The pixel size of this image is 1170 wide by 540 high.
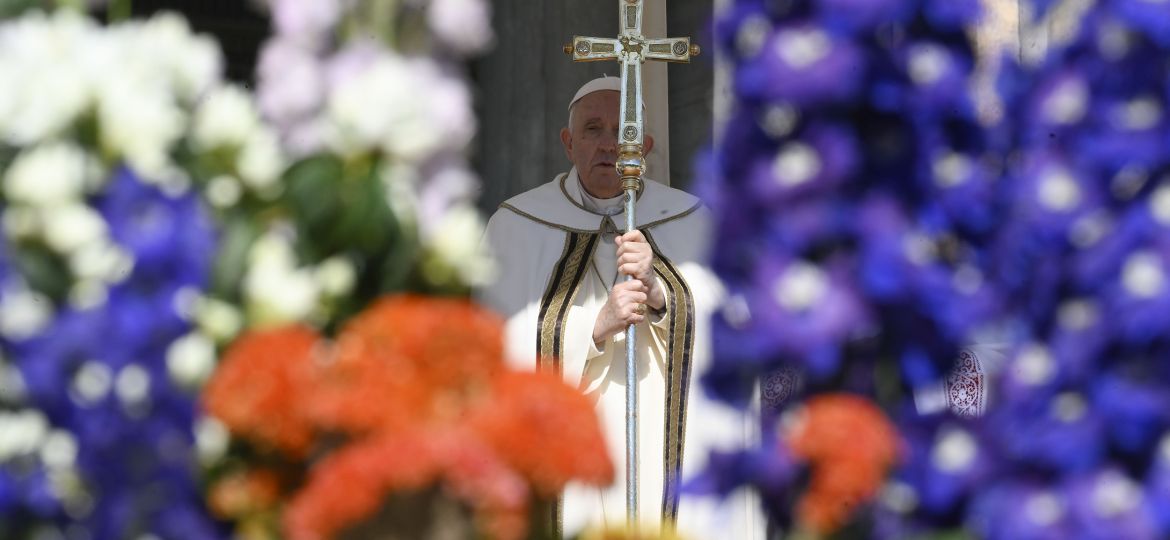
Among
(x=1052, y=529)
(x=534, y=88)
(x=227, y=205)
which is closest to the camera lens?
(x=1052, y=529)

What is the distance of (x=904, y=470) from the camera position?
3.48 ft

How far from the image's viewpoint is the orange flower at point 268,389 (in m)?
0.98

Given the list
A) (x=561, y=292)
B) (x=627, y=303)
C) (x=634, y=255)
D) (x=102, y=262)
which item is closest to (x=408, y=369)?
(x=102, y=262)

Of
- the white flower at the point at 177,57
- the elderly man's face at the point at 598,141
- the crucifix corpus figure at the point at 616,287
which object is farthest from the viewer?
the elderly man's face at the point at 598,141

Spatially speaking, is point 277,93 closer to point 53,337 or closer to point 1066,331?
point 53,337

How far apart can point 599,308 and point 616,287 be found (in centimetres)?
54

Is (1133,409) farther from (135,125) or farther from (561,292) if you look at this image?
(561,292)

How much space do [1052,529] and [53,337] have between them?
69 cm

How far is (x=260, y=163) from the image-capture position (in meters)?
1.13

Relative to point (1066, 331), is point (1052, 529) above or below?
below

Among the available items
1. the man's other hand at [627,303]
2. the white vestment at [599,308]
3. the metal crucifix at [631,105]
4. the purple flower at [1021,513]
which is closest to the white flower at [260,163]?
the purple flower at [1021,513]

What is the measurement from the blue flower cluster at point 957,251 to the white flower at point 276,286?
0.95 ft

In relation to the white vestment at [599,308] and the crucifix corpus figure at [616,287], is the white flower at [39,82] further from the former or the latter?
the white vestment at [599,308]

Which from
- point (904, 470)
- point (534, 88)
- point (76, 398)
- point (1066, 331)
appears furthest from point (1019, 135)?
point (534, 88)
